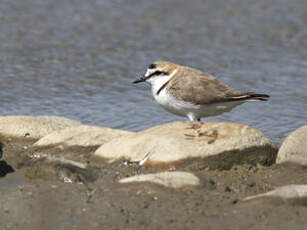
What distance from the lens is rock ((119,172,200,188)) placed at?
6.16 metres

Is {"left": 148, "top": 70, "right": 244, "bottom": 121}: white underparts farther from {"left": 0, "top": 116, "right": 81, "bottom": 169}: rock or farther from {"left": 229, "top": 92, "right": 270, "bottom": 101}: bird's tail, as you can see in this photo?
{"left": 0, "top": 116, "right": 81, "bottom": 169}: rock

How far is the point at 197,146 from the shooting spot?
708 cm

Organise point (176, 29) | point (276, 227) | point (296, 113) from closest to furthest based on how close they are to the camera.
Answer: point (276, 227) → point (296, 113) → point (176, 29)

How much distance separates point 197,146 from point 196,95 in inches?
37.1

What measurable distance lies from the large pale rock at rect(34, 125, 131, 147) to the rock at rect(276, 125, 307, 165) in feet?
6.45

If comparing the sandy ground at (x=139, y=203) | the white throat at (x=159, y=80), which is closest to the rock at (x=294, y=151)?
the sandy ground at (x=139, y=203)

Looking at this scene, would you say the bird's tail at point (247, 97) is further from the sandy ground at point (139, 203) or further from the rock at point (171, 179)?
the rock at point (171, 179)

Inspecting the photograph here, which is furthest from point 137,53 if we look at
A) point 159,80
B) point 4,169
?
point 4,169

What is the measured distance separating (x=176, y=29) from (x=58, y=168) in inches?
340

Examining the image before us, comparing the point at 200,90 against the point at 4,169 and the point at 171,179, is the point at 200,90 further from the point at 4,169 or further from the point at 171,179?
the point at 4,169

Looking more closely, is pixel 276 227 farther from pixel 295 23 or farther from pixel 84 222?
pixel 295 23

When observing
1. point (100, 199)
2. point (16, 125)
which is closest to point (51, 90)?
point (16, 125)

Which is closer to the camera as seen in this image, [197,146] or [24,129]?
[197,146]

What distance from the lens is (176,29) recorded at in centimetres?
1476
